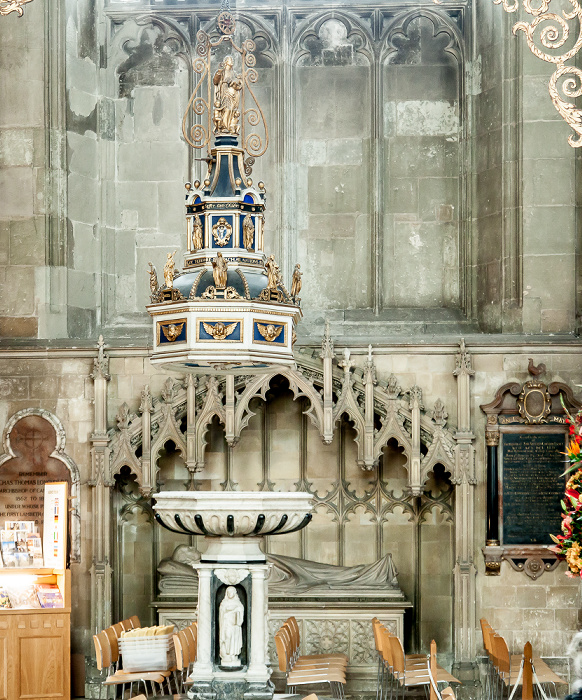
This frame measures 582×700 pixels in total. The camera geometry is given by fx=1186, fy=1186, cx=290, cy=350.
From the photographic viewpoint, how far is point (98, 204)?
505 inches

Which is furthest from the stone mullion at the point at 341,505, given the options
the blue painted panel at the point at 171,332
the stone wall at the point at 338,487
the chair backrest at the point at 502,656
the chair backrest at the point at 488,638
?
the blue painted panel at the point at 171,332

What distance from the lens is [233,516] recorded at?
8.34m

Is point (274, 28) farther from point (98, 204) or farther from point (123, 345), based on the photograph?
point (123, 345)

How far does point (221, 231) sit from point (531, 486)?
425 cm

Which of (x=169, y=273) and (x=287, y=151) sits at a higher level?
(x=287, y=151)

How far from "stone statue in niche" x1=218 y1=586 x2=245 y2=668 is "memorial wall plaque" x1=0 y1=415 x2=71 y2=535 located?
369 centimetres

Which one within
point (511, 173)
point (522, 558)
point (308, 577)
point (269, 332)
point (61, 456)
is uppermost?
point (511, 173)

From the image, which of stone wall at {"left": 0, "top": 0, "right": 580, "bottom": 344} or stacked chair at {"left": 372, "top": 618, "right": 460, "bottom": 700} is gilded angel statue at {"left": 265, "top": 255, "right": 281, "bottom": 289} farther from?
stone wall at {"left": 0, "top": 0, "right": 580, "bottom": 344}

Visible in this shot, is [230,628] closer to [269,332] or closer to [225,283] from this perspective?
[269,332]

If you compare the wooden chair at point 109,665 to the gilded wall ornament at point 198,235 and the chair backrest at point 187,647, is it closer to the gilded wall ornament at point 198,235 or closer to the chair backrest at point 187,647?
the chair backrest at point 187,647

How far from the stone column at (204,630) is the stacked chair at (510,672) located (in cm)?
239

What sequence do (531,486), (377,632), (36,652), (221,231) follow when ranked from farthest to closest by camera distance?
(531,486) < (36,652) < (377,632) < (221,231)

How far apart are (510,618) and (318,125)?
562cm

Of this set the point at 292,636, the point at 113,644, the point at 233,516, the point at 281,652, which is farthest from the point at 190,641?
the point at 233,516
